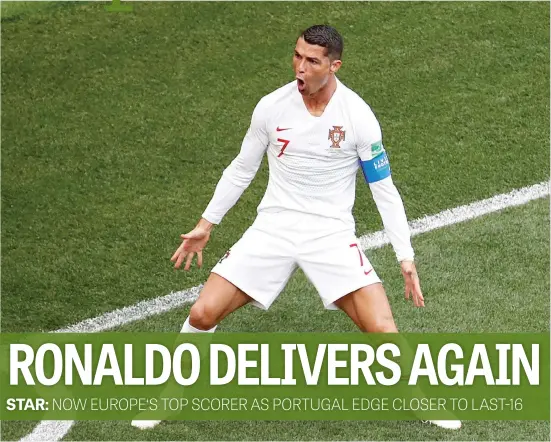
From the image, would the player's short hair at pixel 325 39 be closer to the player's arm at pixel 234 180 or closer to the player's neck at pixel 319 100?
the player's neck at pixel 319 100

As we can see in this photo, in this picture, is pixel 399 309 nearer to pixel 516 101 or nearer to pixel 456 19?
pixel 516 101

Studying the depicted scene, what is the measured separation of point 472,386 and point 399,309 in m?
0.94

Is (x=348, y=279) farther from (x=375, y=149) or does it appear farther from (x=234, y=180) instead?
(x=234, y=180)

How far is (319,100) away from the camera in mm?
7621

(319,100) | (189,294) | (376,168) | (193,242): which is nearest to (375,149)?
(376,168)

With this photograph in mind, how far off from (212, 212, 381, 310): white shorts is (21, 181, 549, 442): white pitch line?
54.5 inches

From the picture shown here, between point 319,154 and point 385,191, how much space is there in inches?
17.1

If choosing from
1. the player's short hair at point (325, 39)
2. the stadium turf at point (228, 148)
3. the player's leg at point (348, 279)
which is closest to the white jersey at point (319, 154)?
the player's leg at point (348, 279)

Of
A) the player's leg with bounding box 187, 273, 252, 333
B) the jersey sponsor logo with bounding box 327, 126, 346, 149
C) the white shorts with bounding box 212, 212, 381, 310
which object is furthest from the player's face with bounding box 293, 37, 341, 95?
the player's leg with bounding box 187, 273, 252, 333

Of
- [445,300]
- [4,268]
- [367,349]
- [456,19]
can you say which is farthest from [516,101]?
[4,268]

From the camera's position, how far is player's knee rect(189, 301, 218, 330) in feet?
25.5

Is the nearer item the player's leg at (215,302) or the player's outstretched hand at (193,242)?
the player's leg at (215,302)

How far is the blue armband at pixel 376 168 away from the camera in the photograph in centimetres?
768

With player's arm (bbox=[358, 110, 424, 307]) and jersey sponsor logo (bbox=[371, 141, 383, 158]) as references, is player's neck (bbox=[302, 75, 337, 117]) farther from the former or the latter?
jersey sponsor logo (bbox=[371, 141, 383, 158])
